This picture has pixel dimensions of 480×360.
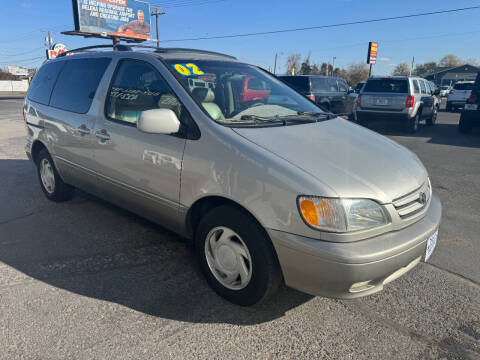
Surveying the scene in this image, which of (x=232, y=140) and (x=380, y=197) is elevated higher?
(x=232, y=140)

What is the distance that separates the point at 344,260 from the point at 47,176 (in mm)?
4023

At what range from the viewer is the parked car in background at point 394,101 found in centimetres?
1120

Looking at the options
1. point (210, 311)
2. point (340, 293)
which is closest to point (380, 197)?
point (340, 293)

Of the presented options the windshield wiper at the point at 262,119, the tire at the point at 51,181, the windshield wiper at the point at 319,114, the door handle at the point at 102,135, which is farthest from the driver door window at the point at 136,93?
the tire at the point at 51,181

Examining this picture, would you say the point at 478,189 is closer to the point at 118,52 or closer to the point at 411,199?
the point at 411,199

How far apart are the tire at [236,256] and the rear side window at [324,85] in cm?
1039

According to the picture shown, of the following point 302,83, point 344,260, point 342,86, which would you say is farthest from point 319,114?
point 342,86

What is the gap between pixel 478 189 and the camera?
5.57 metres

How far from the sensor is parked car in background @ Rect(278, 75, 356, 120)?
11992mm

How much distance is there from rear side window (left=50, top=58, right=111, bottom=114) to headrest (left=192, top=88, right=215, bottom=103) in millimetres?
1233

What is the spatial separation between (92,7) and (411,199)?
3490 cm

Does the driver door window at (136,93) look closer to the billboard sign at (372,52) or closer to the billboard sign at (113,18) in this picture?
the billboard sign at (113,18)

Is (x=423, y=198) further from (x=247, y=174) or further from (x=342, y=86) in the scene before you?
(x=342, y=86)

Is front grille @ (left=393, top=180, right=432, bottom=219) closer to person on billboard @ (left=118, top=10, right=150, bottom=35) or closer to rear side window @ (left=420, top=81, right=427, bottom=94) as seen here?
rear side window @ (left=420, top=81, right=427, bottom=94)
